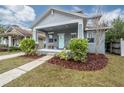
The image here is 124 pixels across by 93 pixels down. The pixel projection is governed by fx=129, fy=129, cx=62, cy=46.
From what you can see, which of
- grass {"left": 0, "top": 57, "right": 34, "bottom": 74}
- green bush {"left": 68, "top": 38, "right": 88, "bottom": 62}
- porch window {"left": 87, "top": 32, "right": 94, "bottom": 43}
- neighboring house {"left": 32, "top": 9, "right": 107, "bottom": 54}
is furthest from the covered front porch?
green bush {"left": 68, "top": 38, "right": 88, "bottom": 62}

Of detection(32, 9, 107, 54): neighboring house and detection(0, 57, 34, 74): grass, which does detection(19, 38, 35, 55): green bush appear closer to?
detection(0, 57, 34, 74): grass

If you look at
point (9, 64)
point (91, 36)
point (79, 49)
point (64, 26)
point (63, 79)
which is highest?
point (64, 26)

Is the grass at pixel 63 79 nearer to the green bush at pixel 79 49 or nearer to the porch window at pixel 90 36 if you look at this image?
the green bush at pixel 79 49

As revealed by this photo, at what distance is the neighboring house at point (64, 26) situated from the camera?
12.6 m

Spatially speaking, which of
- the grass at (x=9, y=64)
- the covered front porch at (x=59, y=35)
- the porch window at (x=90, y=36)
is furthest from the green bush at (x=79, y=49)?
the covered front porch at (x=59, y=35)

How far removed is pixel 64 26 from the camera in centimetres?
1530

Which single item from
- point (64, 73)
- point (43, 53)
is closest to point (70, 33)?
point (43, 53)

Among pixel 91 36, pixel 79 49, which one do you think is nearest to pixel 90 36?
pixel 91 36

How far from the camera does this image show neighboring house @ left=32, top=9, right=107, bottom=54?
12.6 m

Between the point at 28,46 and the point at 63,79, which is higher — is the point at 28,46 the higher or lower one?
the higher one

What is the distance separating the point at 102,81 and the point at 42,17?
37.9 feet

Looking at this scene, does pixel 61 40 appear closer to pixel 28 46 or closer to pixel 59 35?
pixel 59 35
